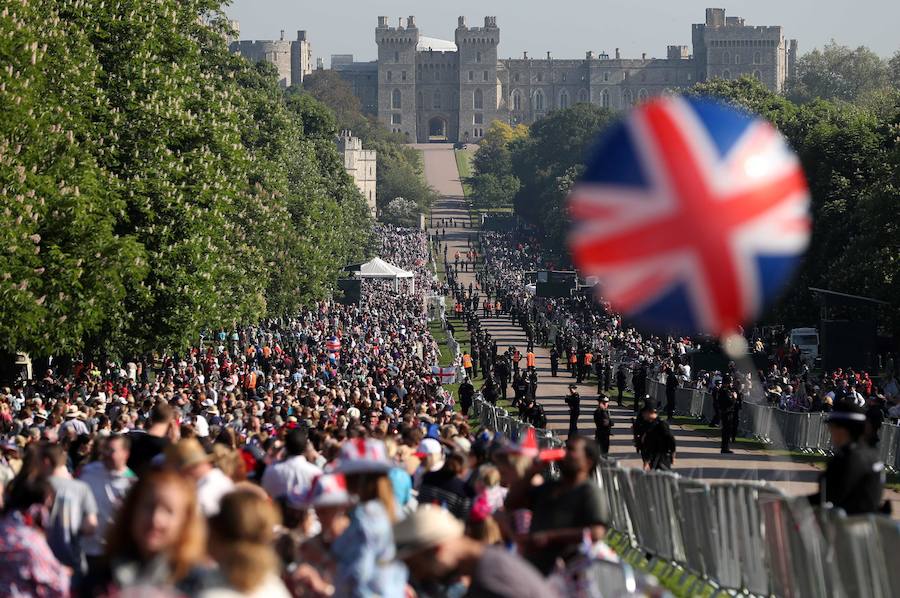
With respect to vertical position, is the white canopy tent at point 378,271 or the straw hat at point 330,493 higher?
the straw hat at point 330,493

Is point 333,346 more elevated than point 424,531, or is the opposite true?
point 424,531

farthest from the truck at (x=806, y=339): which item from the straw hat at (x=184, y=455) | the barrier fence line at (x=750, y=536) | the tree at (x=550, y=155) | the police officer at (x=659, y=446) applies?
the tree at (x=550, y=155)

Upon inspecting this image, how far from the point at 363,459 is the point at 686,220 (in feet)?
6.33

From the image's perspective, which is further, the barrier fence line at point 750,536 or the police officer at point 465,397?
the police officer at point 465,397

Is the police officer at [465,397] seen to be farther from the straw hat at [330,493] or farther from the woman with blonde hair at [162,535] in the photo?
the woman with blonde hair at [162,535]

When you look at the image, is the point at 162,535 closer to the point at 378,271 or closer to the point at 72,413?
the point at 72,413

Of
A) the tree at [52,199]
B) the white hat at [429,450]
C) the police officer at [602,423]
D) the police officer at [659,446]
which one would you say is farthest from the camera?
the tree at [52,199]

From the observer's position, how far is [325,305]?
3150 inches

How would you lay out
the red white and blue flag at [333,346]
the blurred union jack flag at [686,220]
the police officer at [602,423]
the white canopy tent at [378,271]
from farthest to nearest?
the white canopy tent at [378,271] → the red white and blue flag at [333,346] → the police officer at [602,423] → the blurred union jack flag at [686,220]

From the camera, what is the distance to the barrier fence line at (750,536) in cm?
1052

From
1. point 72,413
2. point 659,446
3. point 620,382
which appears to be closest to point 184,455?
point 659,446

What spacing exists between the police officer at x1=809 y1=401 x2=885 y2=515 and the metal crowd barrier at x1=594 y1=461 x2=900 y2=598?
0.34 metres

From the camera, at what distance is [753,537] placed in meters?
13.0

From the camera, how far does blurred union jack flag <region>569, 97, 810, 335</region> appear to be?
9.23 metres
